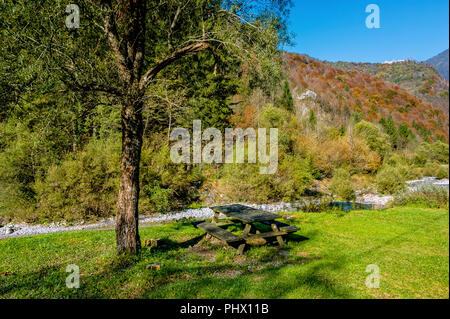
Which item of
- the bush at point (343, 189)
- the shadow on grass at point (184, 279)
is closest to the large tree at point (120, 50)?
the shadow on grass at point (184, 279)

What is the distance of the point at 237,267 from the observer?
16.6 feet

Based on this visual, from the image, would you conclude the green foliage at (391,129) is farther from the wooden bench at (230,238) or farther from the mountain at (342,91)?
the wooden bench at (230,238)

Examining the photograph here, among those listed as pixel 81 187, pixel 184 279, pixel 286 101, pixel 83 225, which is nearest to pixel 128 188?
pixel 184 279

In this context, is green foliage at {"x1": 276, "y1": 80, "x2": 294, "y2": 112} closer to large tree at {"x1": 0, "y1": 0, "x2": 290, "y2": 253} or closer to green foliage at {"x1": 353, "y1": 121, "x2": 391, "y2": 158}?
green foliage at {"x1": 353, "y1": 121, "x2": 391, "y2": 158}

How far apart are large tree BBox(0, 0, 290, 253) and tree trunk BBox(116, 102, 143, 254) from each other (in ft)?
0.06

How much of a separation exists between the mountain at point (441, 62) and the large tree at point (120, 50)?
4074mm

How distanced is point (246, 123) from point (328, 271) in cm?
2571

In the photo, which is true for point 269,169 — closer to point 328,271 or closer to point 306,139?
point 306,139

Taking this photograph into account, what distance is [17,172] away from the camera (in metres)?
11.9

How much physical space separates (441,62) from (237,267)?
442cm

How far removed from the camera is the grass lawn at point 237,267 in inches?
145

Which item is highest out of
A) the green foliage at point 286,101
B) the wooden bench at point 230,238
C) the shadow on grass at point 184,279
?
the green foliage at point 286,101

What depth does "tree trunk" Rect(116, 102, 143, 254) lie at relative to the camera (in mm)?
5414

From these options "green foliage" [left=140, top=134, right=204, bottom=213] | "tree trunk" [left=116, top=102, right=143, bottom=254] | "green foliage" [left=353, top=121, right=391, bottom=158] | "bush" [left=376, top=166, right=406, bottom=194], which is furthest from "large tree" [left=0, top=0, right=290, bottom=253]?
"green foliage" [left=353, top=121, right=391, bottom=158]
